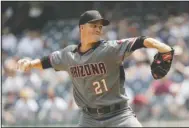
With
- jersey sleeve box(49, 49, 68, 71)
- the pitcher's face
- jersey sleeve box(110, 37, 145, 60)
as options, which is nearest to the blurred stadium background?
jersey sleeve box(49, 49, 68, 71)

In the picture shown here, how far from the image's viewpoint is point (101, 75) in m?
5.14

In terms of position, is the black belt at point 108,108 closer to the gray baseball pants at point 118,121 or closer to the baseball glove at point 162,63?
the gray baseball pants at point 118,121

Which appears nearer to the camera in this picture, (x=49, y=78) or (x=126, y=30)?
(x=49, y=78)

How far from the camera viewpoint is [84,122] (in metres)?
5.19

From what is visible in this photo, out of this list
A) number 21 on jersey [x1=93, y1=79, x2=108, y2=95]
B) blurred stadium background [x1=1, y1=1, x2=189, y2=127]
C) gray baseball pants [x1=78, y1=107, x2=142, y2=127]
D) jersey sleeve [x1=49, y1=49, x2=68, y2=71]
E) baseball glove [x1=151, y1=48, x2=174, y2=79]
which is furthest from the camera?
blurred stadium background [x1=1, y1=1, x2=189, y2=127]

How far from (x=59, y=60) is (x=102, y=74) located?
0.58 metres

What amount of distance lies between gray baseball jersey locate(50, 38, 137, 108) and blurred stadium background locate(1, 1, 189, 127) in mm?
3132

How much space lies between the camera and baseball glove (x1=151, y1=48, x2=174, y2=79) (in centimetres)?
483

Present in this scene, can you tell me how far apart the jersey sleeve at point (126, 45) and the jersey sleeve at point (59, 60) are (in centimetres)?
57

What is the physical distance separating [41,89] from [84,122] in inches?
244

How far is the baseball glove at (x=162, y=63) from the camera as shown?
4.83 metres

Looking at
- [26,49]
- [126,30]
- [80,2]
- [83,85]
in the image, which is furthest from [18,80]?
[83,85]

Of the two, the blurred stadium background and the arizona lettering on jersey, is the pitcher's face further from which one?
the blurred stadium background

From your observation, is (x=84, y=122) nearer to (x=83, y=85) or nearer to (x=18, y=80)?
(x=83, y=85)
